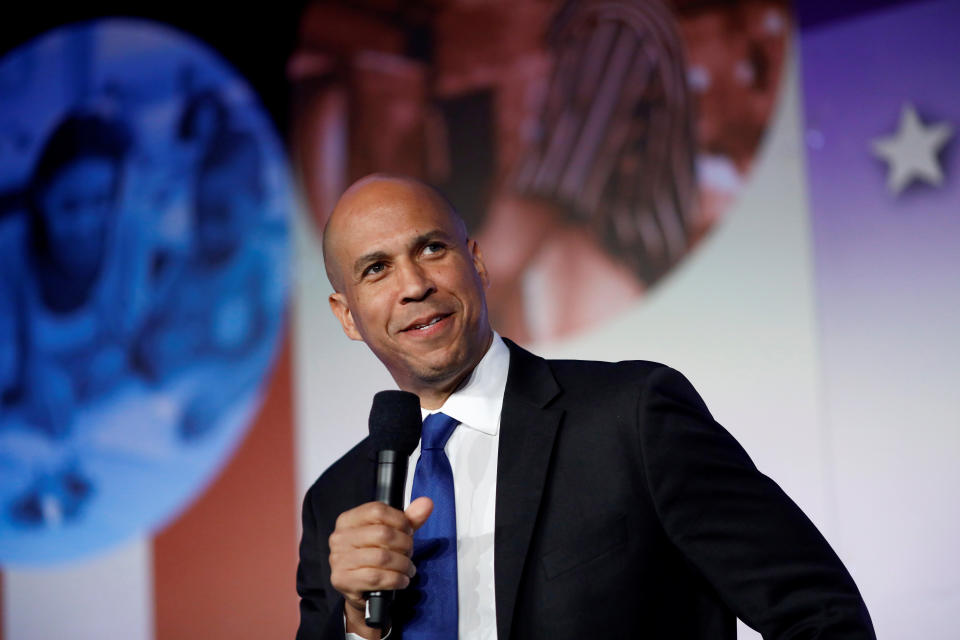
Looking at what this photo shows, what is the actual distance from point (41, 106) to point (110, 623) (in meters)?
1.75

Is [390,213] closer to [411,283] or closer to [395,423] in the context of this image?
[411,283]

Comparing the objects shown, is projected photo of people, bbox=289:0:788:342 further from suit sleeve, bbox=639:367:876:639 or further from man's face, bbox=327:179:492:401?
suit sleeve, bbox=639:367:876:639

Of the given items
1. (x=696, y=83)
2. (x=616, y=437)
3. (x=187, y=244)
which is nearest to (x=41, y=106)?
(x=187, y=244)

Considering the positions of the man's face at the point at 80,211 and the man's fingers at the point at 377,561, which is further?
the man's face at the point at 80,211

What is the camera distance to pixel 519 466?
4.87 feet

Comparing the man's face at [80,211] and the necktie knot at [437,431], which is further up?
the man's face at [80,211]

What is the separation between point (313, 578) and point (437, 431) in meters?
0.42

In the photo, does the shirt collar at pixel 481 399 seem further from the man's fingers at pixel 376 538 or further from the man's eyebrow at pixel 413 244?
the man's fingers at pixel 376 538

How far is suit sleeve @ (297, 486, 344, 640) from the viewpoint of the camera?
1684 mm

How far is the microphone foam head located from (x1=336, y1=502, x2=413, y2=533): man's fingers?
0.10m

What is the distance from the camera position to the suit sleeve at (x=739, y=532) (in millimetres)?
1296

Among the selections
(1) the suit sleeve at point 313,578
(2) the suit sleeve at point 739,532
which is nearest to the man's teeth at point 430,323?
(2) the suit sleeve at point 739,532

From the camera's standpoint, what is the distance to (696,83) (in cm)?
263

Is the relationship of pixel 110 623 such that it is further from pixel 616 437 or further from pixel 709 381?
pixel 616 437
